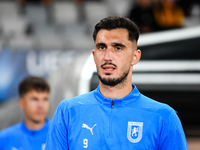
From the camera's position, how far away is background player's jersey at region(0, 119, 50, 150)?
9.34 feet

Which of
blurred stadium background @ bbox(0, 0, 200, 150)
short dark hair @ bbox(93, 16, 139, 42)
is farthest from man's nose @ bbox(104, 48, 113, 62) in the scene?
blurred stadium background @ bbox(0, 0, 200, 150)

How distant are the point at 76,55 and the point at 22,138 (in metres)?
4.43

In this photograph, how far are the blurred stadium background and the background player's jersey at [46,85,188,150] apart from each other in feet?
5.97

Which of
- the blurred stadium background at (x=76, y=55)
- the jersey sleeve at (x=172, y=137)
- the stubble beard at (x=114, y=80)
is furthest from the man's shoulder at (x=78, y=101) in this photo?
the blurred stadium background at (x=76, y=55)

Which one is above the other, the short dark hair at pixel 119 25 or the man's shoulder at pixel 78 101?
the short dark hair at pixel 119 25

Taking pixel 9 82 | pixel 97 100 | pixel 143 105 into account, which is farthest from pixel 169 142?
pixel 9 82

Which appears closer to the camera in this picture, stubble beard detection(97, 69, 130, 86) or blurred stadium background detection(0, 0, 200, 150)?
stubble beard detection(97, 69, 130, 86)

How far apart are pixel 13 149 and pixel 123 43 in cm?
176

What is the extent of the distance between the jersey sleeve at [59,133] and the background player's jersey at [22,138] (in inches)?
A: 57.1

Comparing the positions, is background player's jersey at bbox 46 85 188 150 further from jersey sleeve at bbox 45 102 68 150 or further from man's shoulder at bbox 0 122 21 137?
man's shoulder at bbox 0 122 21 137

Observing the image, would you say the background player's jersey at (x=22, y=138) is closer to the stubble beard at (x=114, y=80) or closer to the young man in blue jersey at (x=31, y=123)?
the young man in blue jersey at (x=31, y=123)

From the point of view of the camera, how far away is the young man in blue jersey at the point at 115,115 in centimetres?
144

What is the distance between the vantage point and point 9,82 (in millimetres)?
6930

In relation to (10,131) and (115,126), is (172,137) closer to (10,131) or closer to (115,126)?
(115,126)
